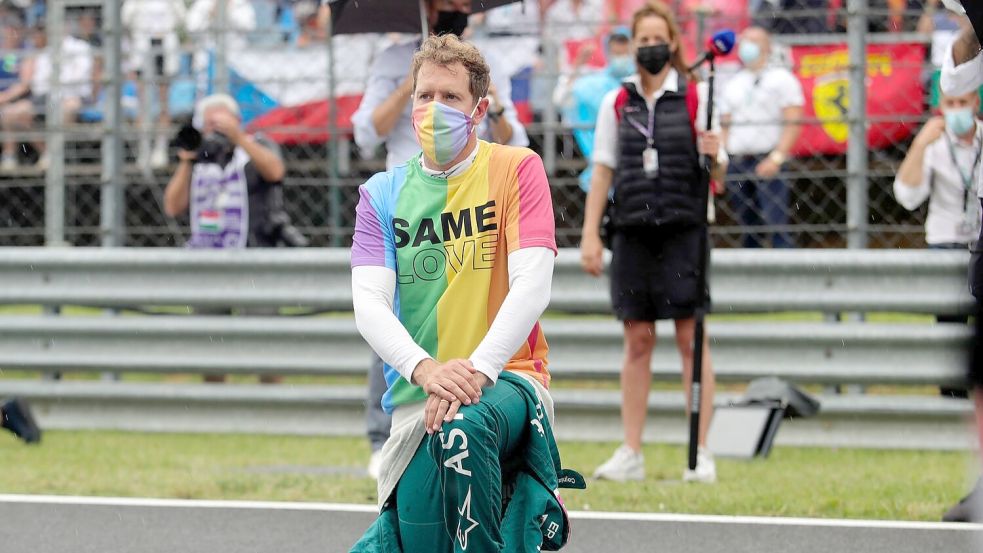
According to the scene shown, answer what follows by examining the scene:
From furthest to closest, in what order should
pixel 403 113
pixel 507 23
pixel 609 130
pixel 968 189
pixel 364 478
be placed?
pixel 507 23, pixel 968 189, pixel 609 130, pixel 364 478, pixel 403 113

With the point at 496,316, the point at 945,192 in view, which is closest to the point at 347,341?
the point at 945,192

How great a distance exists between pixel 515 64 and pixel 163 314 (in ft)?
8.91

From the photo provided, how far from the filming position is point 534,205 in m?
4.14

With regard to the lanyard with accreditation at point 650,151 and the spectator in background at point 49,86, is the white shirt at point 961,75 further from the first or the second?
the spectator in background at point 49,86

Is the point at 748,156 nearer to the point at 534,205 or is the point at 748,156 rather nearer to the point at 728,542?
the point at 728,542

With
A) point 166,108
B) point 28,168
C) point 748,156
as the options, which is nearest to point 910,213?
point 748,156

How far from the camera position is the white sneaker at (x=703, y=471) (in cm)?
742

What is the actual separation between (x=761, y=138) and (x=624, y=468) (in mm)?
2995

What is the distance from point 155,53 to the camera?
11.1m

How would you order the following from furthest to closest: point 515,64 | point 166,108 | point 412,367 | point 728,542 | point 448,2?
point 166,108 < point 515,64 < point 448,2 < point 728,542 < point 412,367

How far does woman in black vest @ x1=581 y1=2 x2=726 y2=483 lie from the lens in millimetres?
7598

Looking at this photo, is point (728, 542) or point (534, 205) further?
point (728, 542)

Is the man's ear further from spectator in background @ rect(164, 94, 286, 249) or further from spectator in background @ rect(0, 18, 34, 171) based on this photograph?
spectator in background @ rect(0, 18, 34, 171)

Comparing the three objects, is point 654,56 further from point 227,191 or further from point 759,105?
point 227,191
